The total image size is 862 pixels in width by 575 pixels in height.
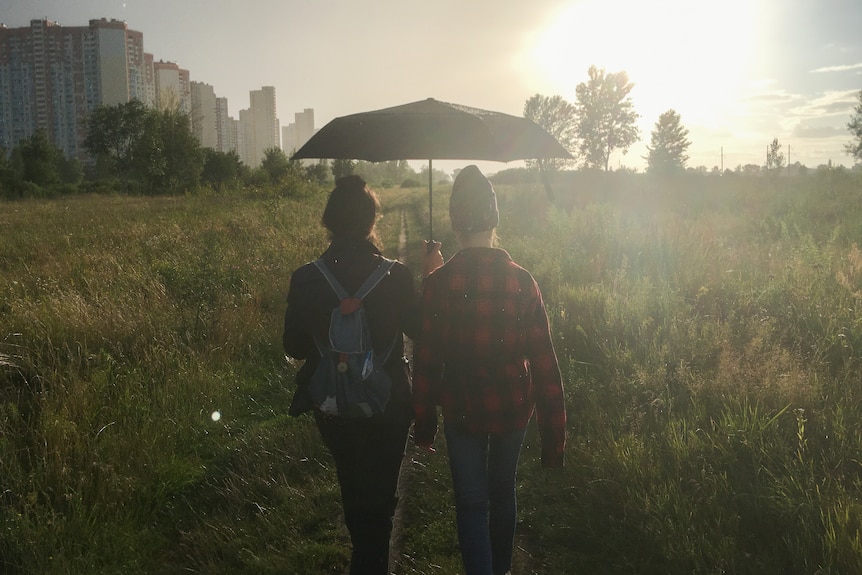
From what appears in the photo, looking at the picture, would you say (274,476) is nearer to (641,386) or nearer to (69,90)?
(641,386)

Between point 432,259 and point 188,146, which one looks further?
point 188,146

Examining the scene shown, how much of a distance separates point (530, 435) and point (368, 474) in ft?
9.18

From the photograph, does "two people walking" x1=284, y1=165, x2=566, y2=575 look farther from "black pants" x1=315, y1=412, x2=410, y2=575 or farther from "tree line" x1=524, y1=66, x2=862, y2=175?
"tree line" x1=524, y1=66, x2=862, y2=175

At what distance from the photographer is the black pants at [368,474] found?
8.71 ft

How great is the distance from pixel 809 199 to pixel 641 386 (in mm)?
14188

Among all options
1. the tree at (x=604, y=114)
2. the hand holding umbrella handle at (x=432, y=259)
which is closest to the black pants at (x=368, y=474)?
the hand holding umbrella handle at (x=432, y=259)

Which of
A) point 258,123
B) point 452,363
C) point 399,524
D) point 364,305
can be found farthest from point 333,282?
point 258,123

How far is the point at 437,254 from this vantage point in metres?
3.25

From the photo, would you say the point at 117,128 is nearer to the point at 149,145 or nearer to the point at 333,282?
the point at 149,145

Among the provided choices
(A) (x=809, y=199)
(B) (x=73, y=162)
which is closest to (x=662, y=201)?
(A) (x=809, y=199)

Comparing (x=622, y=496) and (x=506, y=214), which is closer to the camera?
(x=622, y=496)

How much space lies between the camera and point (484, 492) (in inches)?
107

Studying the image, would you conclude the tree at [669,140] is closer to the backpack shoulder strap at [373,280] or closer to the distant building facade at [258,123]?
the backpack shoulder strap at [373,280]

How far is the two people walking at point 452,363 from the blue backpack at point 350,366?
0.18 ft
